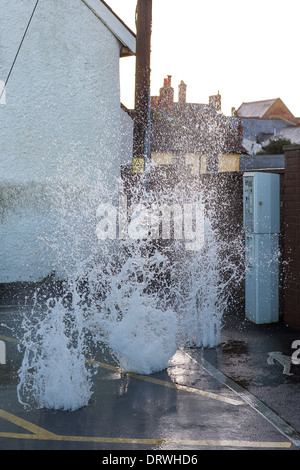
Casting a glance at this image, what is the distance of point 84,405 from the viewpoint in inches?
210

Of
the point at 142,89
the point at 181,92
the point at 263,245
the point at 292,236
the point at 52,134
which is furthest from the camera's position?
the point at 181,92

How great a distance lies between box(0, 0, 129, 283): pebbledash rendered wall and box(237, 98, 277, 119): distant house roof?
245ft

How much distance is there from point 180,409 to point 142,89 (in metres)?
7.61

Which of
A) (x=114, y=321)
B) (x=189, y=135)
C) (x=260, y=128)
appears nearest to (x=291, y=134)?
(x=260, y=128)

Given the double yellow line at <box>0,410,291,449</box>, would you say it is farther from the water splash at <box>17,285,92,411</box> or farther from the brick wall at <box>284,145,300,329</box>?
the brick wall at <box>284,145,300,329</box>

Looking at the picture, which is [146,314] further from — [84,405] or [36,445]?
[36,445]

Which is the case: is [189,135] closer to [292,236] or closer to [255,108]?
[292,236]

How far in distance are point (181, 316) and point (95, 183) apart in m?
6.50

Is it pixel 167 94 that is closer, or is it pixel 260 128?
pixel 167 94

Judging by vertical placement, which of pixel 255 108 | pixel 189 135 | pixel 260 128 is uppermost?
pixel 255 108

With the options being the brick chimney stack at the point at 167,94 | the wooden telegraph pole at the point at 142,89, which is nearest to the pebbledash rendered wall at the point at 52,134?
the wooden telegraph pole at the point at 142,89

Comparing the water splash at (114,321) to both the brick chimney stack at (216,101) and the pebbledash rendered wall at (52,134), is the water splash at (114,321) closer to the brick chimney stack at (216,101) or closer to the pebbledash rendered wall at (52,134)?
the pebbledash rendered wall at (52,134)

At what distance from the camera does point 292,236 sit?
8.47 metres

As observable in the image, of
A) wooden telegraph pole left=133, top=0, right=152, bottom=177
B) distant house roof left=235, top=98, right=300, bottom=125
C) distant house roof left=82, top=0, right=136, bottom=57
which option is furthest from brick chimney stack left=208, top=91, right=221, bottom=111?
wooden telegraph pole left=133, top=0, right=152, bottom=177
